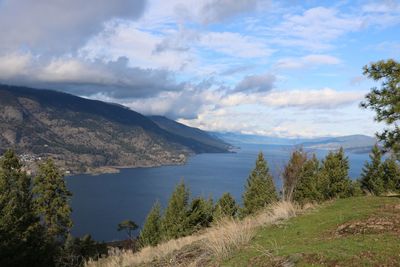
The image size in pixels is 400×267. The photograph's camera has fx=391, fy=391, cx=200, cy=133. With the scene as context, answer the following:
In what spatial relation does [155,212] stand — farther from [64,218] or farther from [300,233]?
[300,233]

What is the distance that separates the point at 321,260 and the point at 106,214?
12833 centimetres

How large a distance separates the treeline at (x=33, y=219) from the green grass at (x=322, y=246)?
2020 cm

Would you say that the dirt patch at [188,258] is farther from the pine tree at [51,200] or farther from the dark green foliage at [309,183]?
the pine tree at [51,200]

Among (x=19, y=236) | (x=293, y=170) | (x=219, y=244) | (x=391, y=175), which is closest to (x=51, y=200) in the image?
(x=19, y=236)

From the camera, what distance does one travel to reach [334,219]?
480 inches

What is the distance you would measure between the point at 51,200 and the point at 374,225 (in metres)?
44.0

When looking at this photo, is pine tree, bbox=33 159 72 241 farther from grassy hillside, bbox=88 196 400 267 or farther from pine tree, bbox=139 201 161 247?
grassy hillside, bbox=88 196 400 267

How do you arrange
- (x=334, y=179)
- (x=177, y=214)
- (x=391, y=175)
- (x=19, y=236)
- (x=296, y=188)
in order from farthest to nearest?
(x=177, y=214) < (x=296, y=188) < (x=391, y=175) < (x=334, y=179) < (x=19, y=236)

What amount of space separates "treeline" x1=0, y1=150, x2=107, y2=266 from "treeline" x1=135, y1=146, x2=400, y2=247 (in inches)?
354

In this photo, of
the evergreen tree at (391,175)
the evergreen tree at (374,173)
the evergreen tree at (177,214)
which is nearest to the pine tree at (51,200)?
the evergreen tree at (177,214)

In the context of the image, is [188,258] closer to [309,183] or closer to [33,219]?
[33,219]

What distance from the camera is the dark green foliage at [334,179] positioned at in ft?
118

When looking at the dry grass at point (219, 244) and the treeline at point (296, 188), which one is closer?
the dry grass at point (219, 244)

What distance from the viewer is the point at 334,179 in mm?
37031
